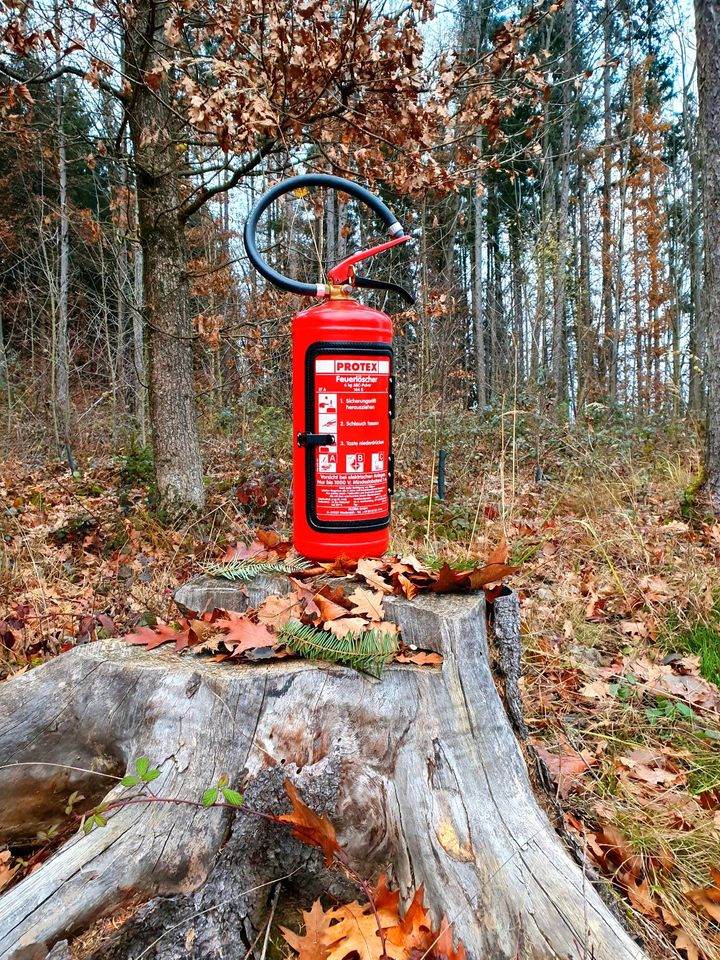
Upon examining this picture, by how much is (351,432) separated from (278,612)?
0.74 metres

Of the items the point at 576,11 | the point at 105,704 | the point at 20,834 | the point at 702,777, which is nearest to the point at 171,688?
the point at 105,704

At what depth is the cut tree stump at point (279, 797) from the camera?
1.20 m

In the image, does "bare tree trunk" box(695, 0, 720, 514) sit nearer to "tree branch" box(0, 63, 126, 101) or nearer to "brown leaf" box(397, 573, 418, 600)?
"brown leaf" box(397, 573, 418, 600)

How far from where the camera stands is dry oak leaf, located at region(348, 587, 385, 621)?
1.67 m

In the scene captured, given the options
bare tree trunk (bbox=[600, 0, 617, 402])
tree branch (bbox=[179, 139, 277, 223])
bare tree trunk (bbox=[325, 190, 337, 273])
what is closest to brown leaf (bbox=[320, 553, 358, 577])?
tree branch (bbox=[179, 139, 277, 223])

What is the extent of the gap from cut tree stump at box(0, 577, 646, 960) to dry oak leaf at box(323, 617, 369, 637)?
0.11 meters

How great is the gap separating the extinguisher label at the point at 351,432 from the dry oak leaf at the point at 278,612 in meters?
0.50

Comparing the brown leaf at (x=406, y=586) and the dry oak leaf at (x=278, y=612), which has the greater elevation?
the brown leaf at (x=406, y=586)

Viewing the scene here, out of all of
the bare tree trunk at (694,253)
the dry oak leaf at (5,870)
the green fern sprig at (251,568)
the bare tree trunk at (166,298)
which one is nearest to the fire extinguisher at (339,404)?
the green fern sprig at (251,568)

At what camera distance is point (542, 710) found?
2.41 metres

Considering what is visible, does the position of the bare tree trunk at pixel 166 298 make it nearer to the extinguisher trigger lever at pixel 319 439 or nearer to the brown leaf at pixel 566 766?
the extinguisher trigger lever at pixel 319 439

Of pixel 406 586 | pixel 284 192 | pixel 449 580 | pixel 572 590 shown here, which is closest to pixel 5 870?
pixel 406 586

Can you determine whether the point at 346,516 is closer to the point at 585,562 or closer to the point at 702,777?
the point at 702,777

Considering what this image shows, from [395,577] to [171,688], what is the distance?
749 mm
